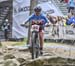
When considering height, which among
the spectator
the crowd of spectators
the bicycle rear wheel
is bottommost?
the bicycle rear wheel

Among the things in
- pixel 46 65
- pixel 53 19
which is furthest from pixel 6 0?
pixel 46 65

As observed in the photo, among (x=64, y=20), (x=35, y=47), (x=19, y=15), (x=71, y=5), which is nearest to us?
(x=35, y=47)

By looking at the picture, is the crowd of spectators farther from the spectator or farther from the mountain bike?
the mountain bike

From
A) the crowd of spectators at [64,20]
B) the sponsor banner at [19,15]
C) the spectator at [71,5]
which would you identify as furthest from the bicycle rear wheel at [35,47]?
the sponsor banner at [19,15]

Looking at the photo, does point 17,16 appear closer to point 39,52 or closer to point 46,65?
point 39,52

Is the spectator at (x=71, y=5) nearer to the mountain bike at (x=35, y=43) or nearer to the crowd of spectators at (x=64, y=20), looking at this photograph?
the crowd of spectators at (x=64, y=20)

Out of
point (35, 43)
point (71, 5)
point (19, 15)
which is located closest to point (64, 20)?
point (71, 5)

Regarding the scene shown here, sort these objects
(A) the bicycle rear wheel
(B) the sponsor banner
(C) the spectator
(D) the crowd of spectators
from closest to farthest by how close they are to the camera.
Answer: (A) the bicycle rear wheel, (D) the crowd of spectators, (C) the spectator, (B) the sponsor banner

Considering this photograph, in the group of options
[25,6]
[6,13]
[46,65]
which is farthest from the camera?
[6,13]

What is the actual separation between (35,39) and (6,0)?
861cm

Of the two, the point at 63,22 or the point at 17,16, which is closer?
the point at 63,22

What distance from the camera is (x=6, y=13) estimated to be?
18484 millimetres

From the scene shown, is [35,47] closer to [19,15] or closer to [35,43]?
[35,43]

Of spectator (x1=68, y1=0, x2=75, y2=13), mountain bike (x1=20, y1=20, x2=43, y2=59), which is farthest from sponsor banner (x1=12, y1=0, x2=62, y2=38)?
mountain bike (x1=20, y1=20, x2=43, y2=59)
